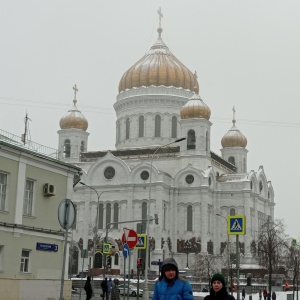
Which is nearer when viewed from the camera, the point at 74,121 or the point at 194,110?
the point at 194,110

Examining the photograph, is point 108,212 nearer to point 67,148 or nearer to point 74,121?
point 67,148

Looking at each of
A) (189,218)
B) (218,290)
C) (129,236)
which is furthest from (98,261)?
(218,290)

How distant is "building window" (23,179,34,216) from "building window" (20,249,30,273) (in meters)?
1.38

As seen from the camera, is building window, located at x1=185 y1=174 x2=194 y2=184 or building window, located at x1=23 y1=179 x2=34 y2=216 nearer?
building window, located at x1=23 y1=179 x2=34 y2=216

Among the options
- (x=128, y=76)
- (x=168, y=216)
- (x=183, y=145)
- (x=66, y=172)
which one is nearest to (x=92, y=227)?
(x=168, y=216)

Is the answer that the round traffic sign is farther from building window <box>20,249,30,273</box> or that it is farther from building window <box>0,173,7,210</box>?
building window <box>20,249,30,273</box>

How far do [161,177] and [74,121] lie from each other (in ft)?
50.2

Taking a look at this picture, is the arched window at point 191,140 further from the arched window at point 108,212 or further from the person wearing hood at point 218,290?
the person wearing hood at point 218,290

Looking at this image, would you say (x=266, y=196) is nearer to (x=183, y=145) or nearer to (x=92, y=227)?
(x=183, y=145)

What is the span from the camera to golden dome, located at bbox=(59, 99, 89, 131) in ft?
249

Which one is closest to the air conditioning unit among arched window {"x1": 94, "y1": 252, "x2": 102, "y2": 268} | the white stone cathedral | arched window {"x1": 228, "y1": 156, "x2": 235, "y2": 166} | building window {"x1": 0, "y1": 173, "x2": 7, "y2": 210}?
building window {"x1": 0, "y1": 173, "x2": 7, "y2": 210}

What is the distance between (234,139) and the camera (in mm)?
79625

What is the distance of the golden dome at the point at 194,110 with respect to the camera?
6912 cm

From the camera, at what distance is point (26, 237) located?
73.8 ft
